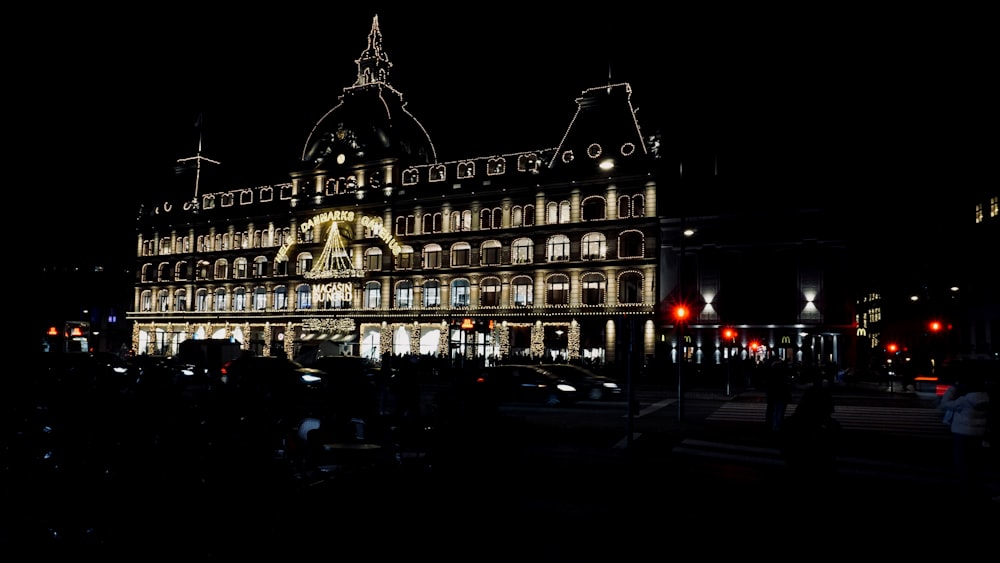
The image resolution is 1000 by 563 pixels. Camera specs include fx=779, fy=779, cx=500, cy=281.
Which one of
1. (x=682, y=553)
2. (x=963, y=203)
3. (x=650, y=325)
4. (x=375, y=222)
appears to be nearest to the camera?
(x=682, y=553)

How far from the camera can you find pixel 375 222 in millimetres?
61812

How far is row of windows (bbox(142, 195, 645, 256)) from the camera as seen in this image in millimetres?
53406

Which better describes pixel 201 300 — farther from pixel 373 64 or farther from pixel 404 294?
pixel 373 64

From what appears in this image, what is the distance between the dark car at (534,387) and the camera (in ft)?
82.3

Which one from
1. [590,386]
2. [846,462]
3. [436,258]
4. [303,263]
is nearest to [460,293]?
[436,258]

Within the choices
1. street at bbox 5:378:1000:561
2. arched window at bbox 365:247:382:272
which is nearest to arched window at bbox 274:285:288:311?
arched window at bbox 365:247:382:272

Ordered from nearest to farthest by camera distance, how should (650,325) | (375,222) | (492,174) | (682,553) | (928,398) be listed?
(682,553) → (928,398) → (650,325) → (492,174) → (375,222)

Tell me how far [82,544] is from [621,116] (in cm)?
5069

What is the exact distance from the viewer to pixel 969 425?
1000 cm

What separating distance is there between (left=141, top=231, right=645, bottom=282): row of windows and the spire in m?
14.8

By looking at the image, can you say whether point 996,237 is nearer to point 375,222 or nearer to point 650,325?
point 650,325

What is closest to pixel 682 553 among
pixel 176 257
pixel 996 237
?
pixel 996 237

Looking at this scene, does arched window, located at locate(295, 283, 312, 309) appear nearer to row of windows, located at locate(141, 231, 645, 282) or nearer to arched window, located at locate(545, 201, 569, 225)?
row of windows, located at locate(141, 231, 645, 282)

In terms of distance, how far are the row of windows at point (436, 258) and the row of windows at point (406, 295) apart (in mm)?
1262
